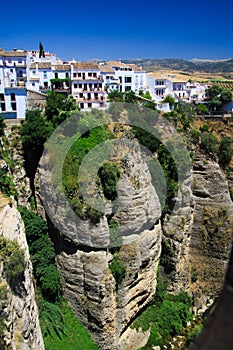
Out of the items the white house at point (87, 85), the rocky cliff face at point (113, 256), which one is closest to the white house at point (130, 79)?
the white house at point (87, 85)

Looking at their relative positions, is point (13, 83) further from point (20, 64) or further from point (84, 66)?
point (84, 66)

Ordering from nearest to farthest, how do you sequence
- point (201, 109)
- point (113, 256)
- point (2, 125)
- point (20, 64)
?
point (113, 256) → point (2, 125) → point (20, 64) → point (201, 109)

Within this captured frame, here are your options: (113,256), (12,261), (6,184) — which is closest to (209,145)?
(113,256)

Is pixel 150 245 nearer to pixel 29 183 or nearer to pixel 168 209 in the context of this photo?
pixel 168 209

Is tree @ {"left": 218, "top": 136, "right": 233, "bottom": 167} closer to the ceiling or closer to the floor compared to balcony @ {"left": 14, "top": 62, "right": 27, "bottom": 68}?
closer to the floor

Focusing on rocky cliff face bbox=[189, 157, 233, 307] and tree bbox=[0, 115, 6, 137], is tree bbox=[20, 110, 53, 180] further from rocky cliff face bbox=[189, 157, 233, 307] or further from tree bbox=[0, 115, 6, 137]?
rocky cliff face bbox=[189, 157, 233, 307]

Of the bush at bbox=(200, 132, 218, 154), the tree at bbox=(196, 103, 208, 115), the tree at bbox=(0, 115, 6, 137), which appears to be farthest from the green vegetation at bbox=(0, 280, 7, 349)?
the tree at bbox=(196, 103, 208, 115)

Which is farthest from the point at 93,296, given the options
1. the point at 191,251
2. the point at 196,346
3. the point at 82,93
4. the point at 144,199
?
the point at 82,93
